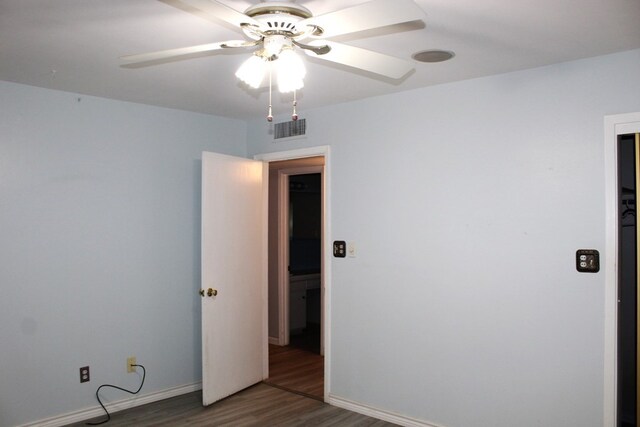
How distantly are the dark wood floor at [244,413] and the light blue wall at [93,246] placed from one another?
9.4 inches

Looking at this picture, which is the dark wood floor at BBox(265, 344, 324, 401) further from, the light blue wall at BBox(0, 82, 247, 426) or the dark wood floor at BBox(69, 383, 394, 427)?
the light blue wall at BBox(0, 82, 247, 426)

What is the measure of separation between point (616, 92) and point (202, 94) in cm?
271

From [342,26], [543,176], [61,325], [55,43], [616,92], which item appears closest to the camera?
[342,26]

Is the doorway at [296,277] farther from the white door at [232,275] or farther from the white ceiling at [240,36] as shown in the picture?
the white ceiling at [240,36]

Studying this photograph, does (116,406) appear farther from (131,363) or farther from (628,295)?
(628,295)

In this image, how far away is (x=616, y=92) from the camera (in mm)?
2672

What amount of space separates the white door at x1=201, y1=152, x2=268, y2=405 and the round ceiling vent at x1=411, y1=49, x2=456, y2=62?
6.27 feet

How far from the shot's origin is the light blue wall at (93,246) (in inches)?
129

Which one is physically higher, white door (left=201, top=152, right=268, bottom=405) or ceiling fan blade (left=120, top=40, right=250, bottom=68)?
ceiling fan blade (left=120, top=40, right=250, bottom=68)

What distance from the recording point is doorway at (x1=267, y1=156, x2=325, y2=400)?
16.1 ft

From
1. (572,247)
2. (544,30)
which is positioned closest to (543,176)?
(572,247)

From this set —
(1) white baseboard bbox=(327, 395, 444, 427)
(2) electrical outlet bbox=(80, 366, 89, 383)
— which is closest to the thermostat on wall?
(1) white baseboard bbox=(327, 395, 444, 427)

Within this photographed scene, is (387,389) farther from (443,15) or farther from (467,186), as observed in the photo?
(443,15)

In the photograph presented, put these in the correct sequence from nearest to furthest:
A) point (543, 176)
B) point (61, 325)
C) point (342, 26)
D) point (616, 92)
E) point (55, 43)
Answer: point (342, 26)
point (55, 43)
point (616, 92)
point (543, 176)
point (61, 325)
